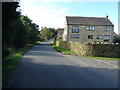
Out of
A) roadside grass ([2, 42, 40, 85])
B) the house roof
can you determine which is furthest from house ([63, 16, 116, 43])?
roadside grass ([2, 42, 40, 85])

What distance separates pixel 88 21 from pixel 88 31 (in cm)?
327

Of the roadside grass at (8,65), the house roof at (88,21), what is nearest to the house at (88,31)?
the house roof at (88,21)

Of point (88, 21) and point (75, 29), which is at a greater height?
point (88, 21)

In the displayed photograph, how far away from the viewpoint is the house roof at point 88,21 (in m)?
46.1

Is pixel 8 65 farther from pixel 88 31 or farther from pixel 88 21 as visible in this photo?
pixel 88 21

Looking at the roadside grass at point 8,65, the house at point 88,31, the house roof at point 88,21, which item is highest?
the house roof at point 88,21

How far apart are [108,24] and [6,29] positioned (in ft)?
136

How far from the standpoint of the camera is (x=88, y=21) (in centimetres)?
4697

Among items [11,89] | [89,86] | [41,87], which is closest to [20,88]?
[11,89]

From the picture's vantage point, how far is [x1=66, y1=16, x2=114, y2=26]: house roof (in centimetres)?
4609

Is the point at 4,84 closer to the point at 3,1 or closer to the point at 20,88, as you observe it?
the point at 20,88

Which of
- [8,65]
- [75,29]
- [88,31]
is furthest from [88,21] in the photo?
[8,65]

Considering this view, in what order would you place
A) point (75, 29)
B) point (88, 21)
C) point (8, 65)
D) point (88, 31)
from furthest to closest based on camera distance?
1. point (88, 21)
2. point (88, 31)
3. point (75, 29)
4. point (8, 65)

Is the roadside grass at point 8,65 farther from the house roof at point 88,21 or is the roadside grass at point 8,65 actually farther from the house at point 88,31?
the house roof at point 88,21
